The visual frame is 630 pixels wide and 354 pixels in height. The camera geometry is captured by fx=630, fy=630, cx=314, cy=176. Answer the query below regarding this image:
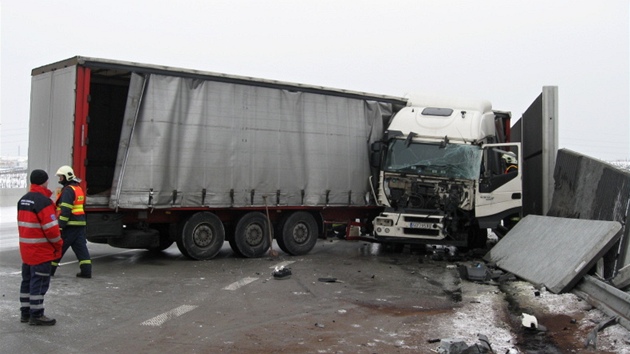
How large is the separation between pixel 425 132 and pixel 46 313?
329 inches

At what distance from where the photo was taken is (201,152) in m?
10.7

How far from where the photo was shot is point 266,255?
1217cm

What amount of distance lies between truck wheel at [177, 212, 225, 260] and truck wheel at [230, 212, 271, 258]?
0.37 meters

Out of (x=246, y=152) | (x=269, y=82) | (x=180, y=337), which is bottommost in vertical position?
(x=180, y=337)

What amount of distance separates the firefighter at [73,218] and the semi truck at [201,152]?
2.40ft

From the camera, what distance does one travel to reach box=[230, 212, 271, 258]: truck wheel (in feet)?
37.3

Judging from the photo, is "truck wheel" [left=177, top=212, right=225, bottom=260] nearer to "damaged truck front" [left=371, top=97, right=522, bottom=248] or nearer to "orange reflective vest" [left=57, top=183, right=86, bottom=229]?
"orange reflective vest" [left=57, top=183, right=86, bottom=229]

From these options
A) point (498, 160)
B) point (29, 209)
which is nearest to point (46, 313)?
point (29, 209)

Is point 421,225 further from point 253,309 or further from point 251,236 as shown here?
point 253,309

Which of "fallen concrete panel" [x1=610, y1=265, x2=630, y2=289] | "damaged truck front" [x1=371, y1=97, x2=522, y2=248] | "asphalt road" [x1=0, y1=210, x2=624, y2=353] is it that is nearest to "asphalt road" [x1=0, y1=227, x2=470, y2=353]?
"asphalt road" [x1=0, y1=210, x2=624, y2=353]

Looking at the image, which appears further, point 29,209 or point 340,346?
point 29,209

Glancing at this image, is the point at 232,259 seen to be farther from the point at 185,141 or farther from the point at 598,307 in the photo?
the point at 598,307

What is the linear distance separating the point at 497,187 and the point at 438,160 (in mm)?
1344

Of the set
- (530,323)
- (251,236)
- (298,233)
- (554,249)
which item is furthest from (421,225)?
(530,323)
